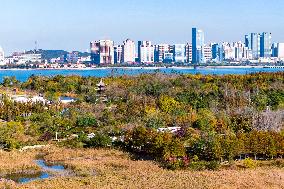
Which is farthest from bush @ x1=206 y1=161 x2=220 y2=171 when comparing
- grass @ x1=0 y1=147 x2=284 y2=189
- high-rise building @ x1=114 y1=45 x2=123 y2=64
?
high-rise building @ x1=114 y1=45 x2=123 y2=64

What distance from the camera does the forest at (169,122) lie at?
760 inches

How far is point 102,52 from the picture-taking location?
127 m

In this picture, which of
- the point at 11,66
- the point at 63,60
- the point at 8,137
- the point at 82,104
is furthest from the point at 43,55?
the point at 8,137

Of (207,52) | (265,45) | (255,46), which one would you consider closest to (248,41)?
(255,46)

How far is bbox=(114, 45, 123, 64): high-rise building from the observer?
440 ft

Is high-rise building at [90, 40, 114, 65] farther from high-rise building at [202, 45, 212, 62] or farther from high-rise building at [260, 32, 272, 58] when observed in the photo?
high-rise building at [260, 32, 272, 58]

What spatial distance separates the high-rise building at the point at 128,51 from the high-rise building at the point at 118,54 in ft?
2.63

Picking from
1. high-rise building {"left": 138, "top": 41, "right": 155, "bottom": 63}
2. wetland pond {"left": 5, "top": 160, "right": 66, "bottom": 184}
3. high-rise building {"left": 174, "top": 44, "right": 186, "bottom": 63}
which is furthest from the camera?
high-rise building {"left": 174, "top": 44, "right": 186, "bottom": 63}

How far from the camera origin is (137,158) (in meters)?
20.0

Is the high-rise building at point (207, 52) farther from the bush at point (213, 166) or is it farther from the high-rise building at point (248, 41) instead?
the bush at point (213, 166)

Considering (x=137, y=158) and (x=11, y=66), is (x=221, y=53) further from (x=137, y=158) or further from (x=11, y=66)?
(x=137, y=158)

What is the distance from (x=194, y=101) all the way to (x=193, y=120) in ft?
18.3

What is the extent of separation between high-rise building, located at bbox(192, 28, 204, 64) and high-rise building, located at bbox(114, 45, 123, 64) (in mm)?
20017

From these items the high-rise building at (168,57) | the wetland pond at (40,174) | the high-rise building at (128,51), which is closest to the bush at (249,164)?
the wetland pond at (40,174)
